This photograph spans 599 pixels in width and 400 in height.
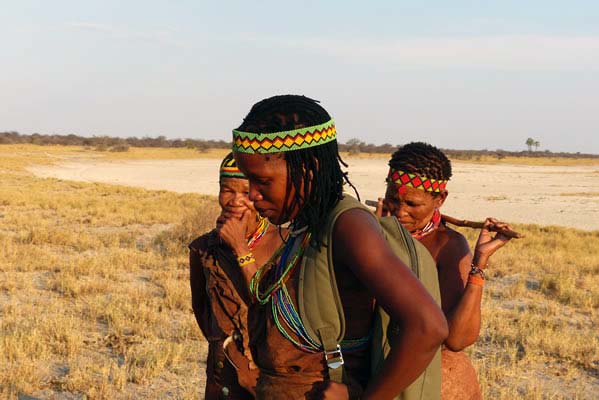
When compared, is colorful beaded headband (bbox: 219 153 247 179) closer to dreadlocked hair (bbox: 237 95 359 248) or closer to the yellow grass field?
dreadlocked hair (bbox: 237 95 359 248)

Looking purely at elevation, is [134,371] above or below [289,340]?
below

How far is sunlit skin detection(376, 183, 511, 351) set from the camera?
2.42 metres

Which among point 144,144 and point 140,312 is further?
point 144,144

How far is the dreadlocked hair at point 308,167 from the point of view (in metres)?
1.70

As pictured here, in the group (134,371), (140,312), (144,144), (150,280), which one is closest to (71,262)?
(150,280)

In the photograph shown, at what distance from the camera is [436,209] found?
2.89m

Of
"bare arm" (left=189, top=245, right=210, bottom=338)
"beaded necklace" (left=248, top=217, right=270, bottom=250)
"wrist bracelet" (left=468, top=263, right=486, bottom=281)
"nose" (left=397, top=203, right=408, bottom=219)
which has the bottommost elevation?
"bare arm" (left=189, top=245, right=210, bottom=338)

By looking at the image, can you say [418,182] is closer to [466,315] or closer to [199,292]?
[466,315]

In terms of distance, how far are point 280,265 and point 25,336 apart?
555 centimetres

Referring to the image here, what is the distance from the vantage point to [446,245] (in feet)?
8.70

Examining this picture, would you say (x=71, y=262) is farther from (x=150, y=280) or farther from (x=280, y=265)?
(x=280, y=265)

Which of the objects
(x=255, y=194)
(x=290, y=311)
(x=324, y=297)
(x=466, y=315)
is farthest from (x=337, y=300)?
(x=466, y=315)

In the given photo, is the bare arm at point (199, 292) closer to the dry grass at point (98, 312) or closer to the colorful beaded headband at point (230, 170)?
the colorful beaded headband at point (230, 170)

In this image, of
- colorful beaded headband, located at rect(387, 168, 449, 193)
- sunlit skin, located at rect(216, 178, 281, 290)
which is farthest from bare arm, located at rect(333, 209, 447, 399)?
colorful beaded headband, located at rect(387, 168, 449, 193)
